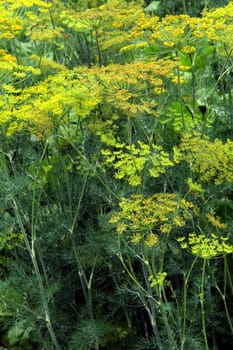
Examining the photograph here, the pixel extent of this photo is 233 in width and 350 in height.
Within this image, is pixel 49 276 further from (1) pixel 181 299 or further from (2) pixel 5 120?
(2) pixel 5 120

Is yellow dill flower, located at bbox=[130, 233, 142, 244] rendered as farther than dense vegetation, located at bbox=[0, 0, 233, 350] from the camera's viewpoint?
No

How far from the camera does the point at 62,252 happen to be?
10.4ft

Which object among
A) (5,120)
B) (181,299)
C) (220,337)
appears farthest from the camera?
(220,337)

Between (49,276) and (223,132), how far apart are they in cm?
126

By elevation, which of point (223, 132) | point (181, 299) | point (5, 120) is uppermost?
point (5, 120)

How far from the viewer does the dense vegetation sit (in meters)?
2.49

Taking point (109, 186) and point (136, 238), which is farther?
point (109, 186)

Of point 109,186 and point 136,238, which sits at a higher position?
point 136,238

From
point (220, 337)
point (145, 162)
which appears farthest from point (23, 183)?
point (220, 337)

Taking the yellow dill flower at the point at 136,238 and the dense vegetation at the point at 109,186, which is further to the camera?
the dense vegetation at the point at 109,186

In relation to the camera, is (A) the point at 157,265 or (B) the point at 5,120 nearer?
(B) the point at 5,120

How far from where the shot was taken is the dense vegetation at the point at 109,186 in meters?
2.49

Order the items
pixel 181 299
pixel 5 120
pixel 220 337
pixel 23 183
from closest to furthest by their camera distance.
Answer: pixel 5 120 < pixel 23 183 < pixel 181 299 < pixel 220 337

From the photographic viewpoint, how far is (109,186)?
9.52ft
